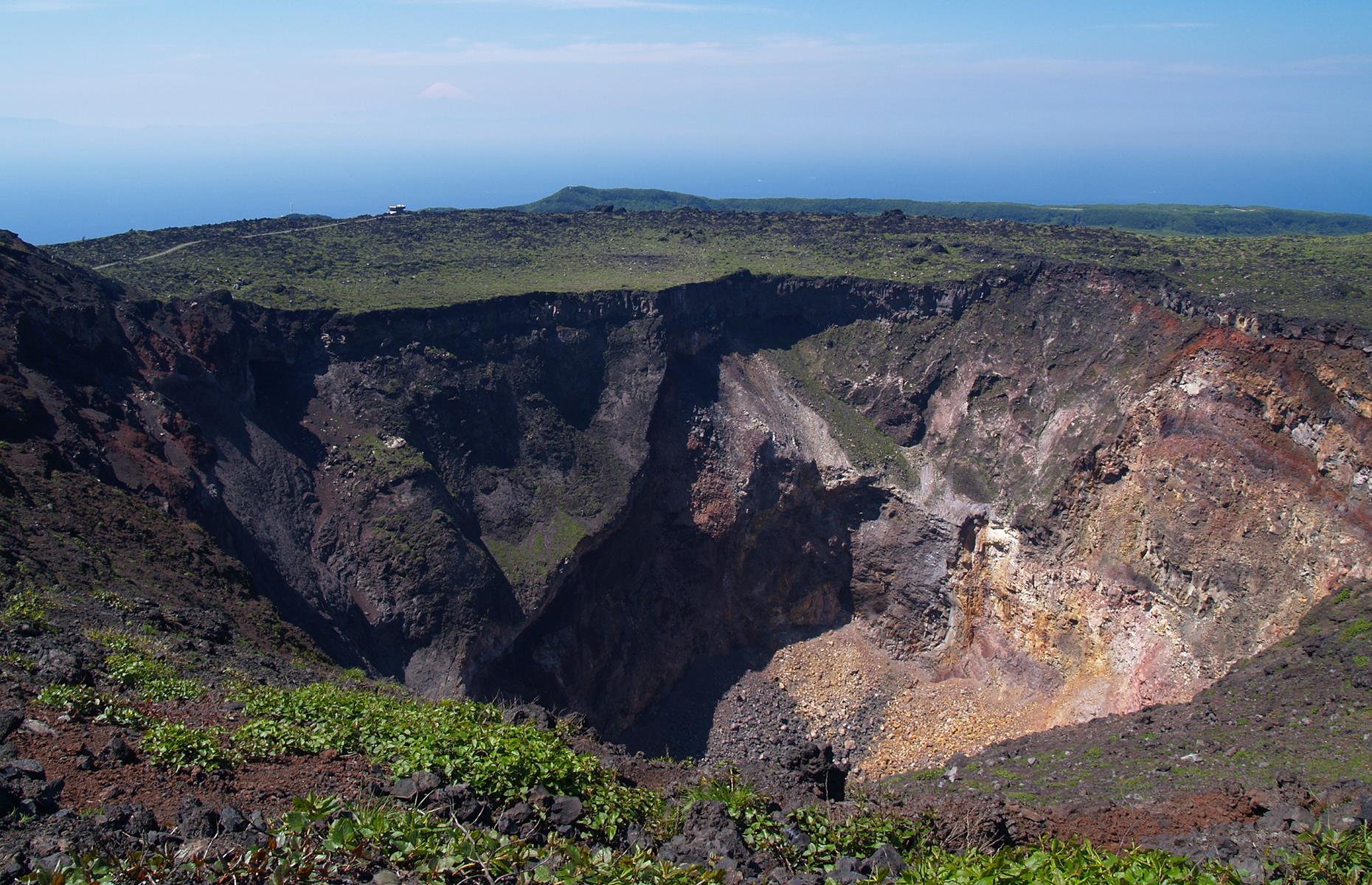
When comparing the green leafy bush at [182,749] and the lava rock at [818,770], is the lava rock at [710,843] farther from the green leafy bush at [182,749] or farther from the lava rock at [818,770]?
the green leafy bush at [182,749]

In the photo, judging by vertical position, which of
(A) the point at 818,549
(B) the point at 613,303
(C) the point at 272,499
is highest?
(B) the point at 613,303

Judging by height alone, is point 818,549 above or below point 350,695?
below

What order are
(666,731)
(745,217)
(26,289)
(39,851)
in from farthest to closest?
(745,217)
(666,731)
(26,289)
(39,851)

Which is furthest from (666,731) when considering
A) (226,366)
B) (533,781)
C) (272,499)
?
(533,781)

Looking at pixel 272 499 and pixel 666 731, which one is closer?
pixel 272 499

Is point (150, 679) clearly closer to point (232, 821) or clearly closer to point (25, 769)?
point (25, 769)

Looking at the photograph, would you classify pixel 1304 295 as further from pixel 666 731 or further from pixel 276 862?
pixel 276 862

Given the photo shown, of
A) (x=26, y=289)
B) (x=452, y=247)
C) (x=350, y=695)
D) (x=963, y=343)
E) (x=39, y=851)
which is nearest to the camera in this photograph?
(x=39, y=851)

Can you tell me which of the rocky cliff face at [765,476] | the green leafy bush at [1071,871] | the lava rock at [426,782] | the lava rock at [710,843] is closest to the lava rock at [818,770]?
the lava rock at [710,843]
